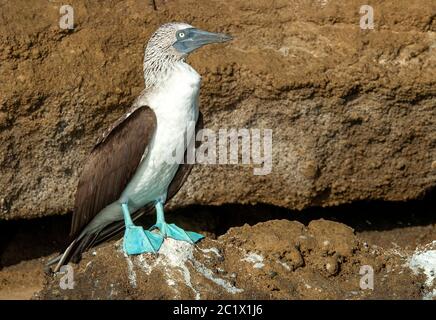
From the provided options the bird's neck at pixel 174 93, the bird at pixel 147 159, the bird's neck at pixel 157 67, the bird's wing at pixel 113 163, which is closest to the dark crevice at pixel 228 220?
the bird at pixel 147 159

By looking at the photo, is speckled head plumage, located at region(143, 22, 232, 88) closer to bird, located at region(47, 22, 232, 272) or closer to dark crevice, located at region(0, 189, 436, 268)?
bird, located at region(47, 22, 232, 272)

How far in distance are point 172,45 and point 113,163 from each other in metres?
0.97

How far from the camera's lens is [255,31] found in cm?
975

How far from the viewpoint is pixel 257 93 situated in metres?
9.49

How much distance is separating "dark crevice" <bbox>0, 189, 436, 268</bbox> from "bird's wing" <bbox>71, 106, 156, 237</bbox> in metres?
2.51

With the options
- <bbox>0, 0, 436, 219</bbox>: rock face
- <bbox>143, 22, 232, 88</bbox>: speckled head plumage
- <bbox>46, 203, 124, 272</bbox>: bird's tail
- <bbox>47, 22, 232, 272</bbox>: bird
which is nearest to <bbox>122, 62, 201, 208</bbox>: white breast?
<bbox>47, 22, 232, 272</bbox>: bird

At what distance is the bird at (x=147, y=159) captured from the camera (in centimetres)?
738

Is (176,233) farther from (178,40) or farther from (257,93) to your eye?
(257,93)

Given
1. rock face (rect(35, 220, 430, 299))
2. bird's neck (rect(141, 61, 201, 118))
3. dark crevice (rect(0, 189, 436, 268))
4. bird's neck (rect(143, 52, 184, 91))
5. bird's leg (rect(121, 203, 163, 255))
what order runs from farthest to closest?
dark crevice (rect(0, 189, 436, 268)), bird's neck (rect(143, 52, 184, 91)), bird's neck (rect(141, 61, 201, 118)), bird's leg (rect(121, 203, 163, 255)), rock face (rect(35, 220, 430, 299))

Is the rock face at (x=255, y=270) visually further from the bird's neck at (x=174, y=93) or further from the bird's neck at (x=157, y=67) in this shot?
the bird's neck at (x=157, y=67)

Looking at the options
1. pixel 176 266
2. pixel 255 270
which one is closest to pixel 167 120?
pixel 176 266

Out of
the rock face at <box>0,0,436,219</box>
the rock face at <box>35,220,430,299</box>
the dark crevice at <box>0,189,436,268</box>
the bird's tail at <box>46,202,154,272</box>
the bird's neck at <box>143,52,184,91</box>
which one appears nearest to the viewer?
the rock face at <box>35,220,430,299</box>

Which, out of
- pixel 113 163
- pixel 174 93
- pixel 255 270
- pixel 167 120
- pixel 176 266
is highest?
pixel 174 93

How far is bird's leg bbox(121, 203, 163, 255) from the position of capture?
23.2 ft
